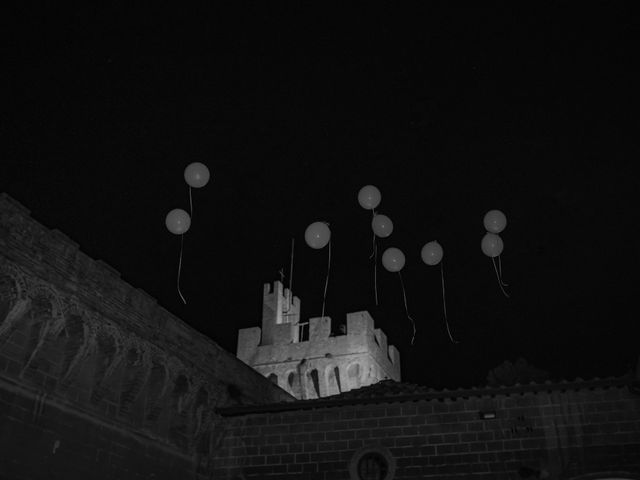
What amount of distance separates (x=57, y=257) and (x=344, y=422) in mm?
6317

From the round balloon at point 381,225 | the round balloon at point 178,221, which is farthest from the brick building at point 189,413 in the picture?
the round balloon at point 381,225

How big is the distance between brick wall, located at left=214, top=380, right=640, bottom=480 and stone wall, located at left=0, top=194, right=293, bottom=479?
→ 1.42m

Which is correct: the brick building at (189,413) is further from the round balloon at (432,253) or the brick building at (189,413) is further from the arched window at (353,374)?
the arched window at (353,374)

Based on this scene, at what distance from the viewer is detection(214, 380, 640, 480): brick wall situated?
1084cm

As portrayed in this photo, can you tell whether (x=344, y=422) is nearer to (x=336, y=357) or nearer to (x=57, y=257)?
(x=57, y=257)

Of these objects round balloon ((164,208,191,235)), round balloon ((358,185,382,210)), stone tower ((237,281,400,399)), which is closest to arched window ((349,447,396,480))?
round balloon ((358,185,382,210))

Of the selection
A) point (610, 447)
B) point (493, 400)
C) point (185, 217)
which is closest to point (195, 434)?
point (185, 217)

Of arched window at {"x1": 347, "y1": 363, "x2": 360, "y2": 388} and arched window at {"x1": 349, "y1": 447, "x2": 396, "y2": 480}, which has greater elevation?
arched window at {"x1": 347, "y1": 363, "x2": 360, "y2": 388}

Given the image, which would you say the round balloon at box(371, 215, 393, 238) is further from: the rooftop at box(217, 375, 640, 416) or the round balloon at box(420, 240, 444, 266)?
the rooftop at box(217, 375, 640, 416)

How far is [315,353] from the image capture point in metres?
27.8

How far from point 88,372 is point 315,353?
18.6m

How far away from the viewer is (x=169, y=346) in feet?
37.6

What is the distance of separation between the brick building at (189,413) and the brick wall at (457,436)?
0.07ft

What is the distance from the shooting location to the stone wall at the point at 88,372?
8633 millimetres
